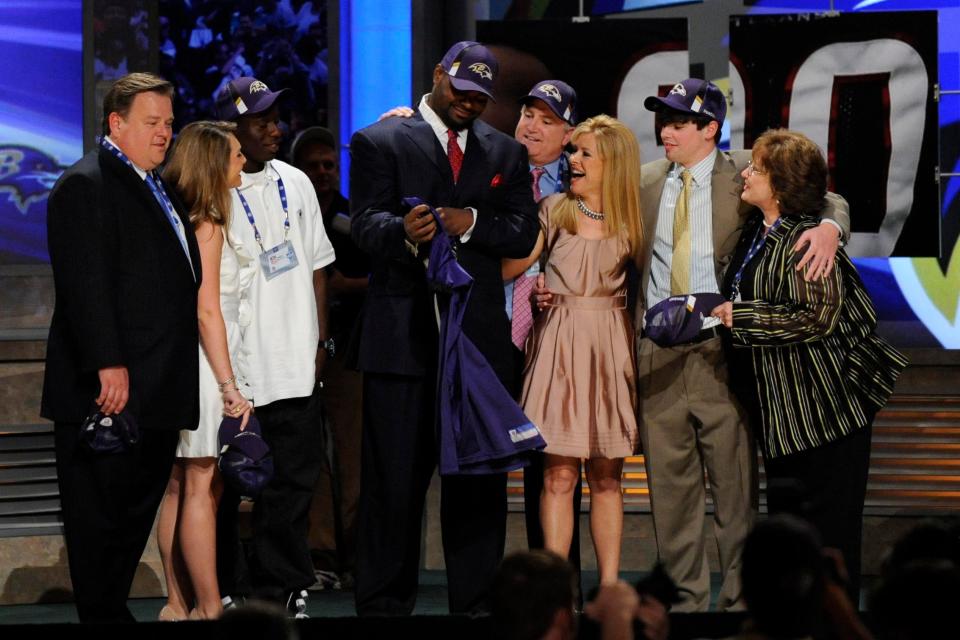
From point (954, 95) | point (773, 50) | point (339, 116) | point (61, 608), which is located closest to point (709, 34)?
point (773, 50)

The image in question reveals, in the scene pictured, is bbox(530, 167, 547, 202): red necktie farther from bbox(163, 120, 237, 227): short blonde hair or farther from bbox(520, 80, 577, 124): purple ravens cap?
bbox(163, 120, 237, 227): short blonde hair

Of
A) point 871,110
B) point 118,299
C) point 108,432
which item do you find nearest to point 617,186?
point 118,299

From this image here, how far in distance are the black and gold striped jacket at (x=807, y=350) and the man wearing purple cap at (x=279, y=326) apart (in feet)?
4.76

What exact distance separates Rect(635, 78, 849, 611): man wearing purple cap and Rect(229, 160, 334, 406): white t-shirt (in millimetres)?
1126

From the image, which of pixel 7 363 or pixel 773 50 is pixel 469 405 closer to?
pixel 7 363

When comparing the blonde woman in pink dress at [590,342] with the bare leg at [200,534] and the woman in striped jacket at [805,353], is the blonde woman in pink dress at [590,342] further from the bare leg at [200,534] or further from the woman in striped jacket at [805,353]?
the bare leg at [200,534]

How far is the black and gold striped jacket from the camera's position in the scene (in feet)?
16.5

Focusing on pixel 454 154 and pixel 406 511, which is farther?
pixel 454 154

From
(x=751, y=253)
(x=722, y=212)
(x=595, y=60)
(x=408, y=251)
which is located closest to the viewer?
(x=408, y=251)

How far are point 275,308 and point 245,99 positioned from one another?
0.77 meters

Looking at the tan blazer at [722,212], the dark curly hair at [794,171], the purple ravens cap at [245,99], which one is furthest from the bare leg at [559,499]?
the purple ravens cap at [245,99]

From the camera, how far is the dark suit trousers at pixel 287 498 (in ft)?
17.6

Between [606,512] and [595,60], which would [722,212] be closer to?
[606,512]

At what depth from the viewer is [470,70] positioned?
194 inches
